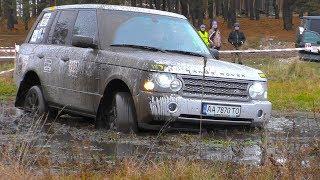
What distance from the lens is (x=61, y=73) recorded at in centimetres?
892

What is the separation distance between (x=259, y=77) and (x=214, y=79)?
2.23 feet

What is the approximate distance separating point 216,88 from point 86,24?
7.36ft

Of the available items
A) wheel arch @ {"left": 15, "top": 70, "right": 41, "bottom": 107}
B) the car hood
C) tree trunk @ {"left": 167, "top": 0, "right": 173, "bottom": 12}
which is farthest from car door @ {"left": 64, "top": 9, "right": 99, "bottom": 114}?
tree trunk @ {"left": 167, "top": 0, "right": 173, "bottom": 12}

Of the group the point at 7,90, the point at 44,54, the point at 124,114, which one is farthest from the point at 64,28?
the point at 7,90

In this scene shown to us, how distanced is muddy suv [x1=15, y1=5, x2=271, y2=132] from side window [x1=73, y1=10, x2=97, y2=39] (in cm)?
2

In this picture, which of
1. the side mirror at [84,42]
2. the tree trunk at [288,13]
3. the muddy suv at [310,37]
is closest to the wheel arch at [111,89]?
the side mirror at [84,42]

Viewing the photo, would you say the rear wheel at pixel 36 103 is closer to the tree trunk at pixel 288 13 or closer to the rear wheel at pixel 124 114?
the rear wheel at pixel 124 114

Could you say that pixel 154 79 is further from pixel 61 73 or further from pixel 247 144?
pixel 61 73

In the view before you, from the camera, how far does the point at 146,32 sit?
856cm

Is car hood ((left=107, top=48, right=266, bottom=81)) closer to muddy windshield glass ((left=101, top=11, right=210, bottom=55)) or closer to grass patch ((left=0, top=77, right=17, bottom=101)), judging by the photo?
muddy windshield glass ((left=101, top=11, right=210, bottom=55))

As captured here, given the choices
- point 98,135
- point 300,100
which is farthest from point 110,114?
point 300,100

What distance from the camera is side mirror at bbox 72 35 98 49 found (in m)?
8.25

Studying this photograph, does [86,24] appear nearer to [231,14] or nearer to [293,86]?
[293,86]

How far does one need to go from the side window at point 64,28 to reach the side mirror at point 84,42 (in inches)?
30.6
